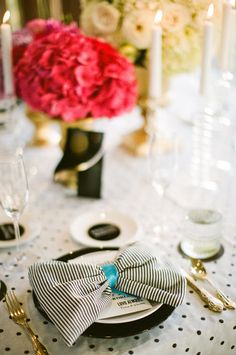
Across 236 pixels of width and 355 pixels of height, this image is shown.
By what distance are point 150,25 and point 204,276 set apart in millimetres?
791

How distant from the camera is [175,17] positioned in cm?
Result: 144

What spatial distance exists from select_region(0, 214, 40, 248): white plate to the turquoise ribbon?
0.32 metres

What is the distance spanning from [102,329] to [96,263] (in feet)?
0.68

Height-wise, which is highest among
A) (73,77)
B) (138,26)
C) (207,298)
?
(138,26)

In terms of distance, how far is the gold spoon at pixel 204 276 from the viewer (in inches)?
39.6

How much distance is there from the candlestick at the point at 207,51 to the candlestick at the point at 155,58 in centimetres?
13

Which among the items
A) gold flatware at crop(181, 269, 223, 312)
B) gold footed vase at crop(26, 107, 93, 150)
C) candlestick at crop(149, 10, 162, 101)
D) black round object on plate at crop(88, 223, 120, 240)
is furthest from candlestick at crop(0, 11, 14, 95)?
gold flatware at crop(181, 269, 223, 312)

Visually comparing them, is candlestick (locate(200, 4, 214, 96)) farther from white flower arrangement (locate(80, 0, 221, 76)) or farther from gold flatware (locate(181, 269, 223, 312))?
gold flatware (locate(181, 269, 223, 312))

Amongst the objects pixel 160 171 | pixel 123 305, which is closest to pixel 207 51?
pixel 160 171

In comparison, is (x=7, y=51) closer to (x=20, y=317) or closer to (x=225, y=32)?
(x=225, y=32)

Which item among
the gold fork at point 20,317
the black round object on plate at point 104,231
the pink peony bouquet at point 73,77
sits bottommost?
the gold fork at point 20,317

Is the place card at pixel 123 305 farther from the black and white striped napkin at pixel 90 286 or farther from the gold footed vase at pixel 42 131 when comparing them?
the gold footed vase at pixel 42 131

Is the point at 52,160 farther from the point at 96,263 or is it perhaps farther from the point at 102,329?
the point at 102,329

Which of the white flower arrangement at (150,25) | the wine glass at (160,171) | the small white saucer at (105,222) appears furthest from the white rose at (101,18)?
the small white saucer at (105,222)
